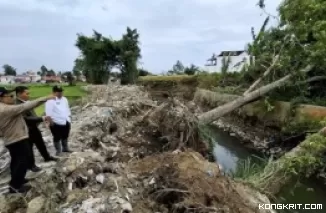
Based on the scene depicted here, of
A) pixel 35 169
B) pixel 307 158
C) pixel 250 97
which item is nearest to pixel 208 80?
pixel 250 97

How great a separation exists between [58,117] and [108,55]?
2416cm

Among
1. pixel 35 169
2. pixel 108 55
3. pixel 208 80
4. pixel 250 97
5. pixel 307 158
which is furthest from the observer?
pixel 108 55

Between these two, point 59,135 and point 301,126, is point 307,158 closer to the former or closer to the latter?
point 301,126

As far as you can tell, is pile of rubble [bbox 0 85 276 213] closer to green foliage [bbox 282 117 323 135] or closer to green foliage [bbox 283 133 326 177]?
green foliage [bbox 283 133 326 177]

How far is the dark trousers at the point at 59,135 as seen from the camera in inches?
239

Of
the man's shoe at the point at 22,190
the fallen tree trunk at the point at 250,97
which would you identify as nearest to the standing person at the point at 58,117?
the man's shoe at the point at 22,190

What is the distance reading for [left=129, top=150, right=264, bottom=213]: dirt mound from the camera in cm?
434

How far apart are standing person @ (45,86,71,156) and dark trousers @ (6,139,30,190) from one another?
4.48 feet

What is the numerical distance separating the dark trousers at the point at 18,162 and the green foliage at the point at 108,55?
24763 mm

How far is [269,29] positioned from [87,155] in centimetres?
1140

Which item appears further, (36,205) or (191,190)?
(191,190)

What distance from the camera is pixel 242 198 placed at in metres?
4.88

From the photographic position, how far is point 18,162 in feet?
15.0

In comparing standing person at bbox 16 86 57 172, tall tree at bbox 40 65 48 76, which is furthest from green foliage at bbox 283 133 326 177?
tall tree at bbox 40 65 48 76
